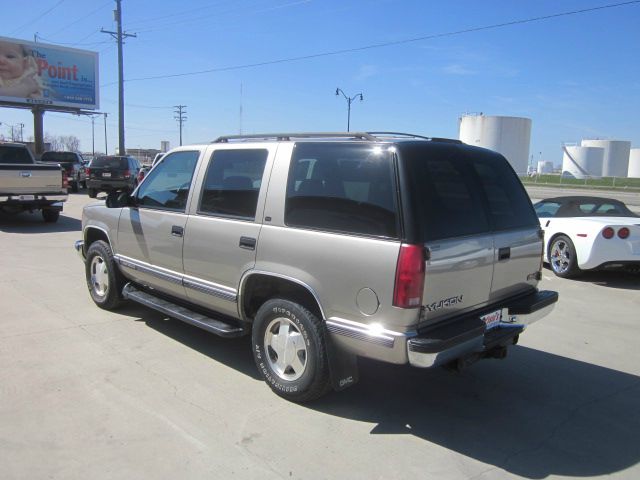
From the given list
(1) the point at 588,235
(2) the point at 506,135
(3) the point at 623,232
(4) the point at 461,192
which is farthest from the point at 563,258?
(2) the point at 506,135

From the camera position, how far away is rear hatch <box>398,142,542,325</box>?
A: 3387 millimetres

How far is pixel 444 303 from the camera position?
3.50m

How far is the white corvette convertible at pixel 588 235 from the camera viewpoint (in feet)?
Result: 26.3

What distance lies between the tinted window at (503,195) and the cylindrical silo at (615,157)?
366ft

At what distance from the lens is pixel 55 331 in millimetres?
5461

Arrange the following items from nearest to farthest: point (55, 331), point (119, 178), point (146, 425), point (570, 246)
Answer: point (146, 425)
point (55, 331)
point (570, 246)
point (119, 178)

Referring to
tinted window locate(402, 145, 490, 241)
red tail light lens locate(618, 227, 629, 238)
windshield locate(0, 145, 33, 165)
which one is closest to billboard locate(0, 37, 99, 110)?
windshield locate(0, 145, 33, 165)

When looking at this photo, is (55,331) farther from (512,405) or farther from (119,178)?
(119,178)

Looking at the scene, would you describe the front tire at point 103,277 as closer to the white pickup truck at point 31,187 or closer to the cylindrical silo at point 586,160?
the white pickup truck at point 31,187

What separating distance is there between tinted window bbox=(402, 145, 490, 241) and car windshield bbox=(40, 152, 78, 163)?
1030 inches

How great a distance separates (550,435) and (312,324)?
1770mm

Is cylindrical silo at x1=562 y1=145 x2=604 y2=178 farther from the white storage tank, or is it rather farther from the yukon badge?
the yukon badge

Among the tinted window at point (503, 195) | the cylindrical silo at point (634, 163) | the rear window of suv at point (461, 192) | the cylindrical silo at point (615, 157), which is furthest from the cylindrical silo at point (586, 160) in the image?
the rear window of suv at point (461, 192)

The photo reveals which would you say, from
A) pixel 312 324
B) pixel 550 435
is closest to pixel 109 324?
pixel 312 324
